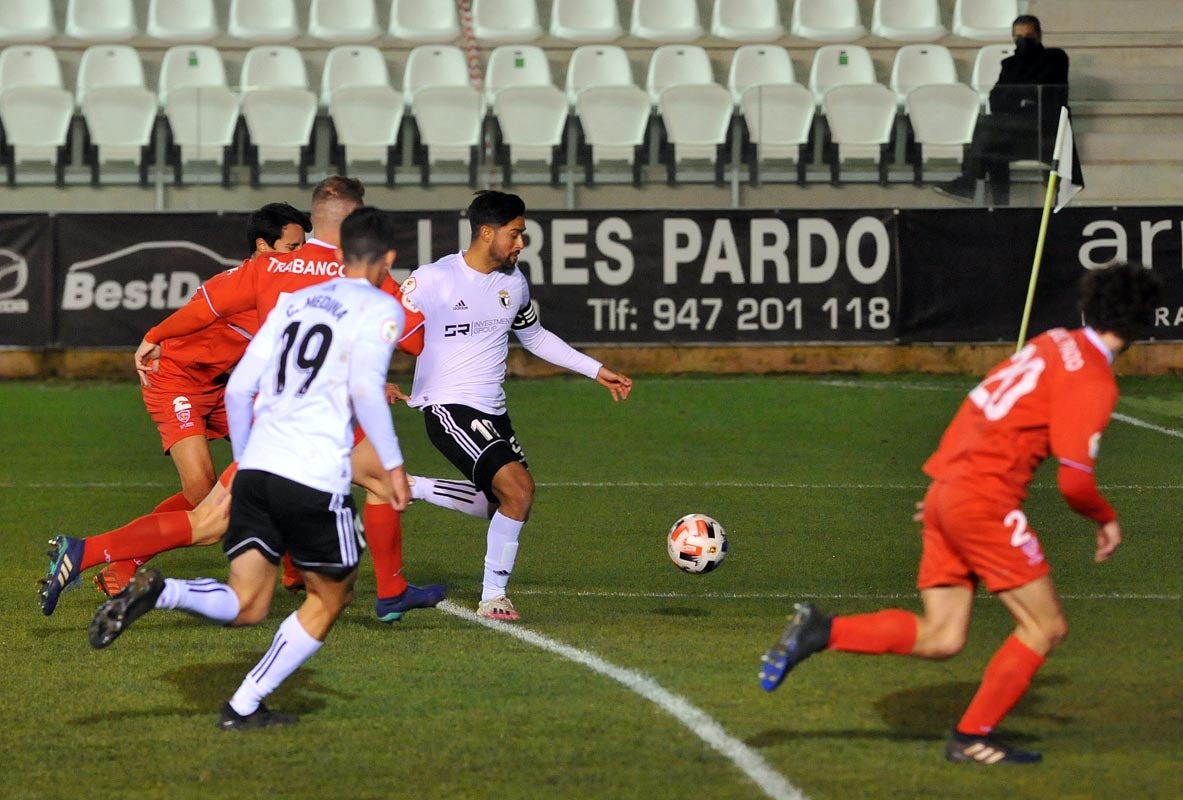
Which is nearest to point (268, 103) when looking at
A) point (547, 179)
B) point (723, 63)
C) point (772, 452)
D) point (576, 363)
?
point (547, 179)

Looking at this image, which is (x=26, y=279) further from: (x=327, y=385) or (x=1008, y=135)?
(x=327, y=385)

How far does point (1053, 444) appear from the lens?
5.29m

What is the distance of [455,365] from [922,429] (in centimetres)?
787

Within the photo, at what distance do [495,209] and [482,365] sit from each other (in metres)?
0.80

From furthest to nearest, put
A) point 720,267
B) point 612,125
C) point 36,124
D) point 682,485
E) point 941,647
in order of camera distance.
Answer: point 36,124
point 612,125
point 720,267
point 682,485
point 941,647

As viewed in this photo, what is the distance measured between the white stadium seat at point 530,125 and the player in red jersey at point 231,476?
452 inches

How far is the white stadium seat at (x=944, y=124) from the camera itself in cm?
1864

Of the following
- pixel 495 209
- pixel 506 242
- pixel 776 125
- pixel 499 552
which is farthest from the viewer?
pixel 776 125

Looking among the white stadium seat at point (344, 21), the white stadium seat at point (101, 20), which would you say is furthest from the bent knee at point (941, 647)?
the white stadium seat at point (101, 20)

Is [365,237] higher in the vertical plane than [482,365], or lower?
higher

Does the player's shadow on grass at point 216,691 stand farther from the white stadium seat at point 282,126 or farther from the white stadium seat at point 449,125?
the white stadium seat at point 282,126

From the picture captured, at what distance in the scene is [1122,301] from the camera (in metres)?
5.30

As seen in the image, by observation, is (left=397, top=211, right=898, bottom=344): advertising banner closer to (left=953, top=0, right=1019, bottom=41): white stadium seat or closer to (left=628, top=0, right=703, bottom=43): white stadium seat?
(left=628, top=0, right=703, bottom=43): white stadium seat

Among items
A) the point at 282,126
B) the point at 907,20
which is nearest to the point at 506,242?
the point at 282,126
